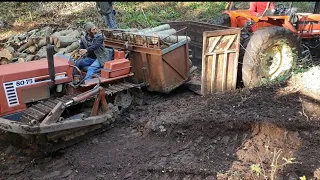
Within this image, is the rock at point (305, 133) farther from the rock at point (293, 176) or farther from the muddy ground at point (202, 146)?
the rock at point (293, 176)

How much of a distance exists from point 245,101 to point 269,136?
3.39 feet

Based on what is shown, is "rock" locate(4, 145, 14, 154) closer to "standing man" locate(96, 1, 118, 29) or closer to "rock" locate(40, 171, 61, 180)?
"rock" locate(40, 171, 61, 180)

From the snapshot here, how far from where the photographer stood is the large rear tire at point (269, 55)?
21.6 ft

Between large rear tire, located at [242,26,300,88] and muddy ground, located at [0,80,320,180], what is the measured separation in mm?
581

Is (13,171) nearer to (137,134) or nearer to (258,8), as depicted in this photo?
(137,134)

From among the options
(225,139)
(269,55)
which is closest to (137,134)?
(225,139)

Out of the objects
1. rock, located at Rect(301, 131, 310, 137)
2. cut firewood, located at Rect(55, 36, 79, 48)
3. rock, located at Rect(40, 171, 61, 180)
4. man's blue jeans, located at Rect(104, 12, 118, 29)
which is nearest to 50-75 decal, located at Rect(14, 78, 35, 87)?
rock, located at Rect(40, 171, 61, 180)

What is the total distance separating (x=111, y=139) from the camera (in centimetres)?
564

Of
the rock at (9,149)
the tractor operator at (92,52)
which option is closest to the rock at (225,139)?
the tractor operator at (92,52)

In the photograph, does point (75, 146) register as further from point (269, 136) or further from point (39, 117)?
point (269, 136)

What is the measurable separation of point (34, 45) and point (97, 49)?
392 centimetres

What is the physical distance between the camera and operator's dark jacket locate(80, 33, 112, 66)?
20.0 feet

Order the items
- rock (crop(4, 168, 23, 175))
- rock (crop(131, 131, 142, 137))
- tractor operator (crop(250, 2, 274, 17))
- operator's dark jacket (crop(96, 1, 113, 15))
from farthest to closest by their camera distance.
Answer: operator's dark jacket (crop(96, 1, 113, 15)), tractor operator (crop(250, 2, 274, 17)), rock (crop(131, 131, 142, 137)), rock (crop(4, 168, 23, 175))

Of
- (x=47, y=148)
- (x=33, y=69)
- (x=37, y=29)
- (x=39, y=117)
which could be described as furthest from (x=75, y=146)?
(x=37, y=29)
